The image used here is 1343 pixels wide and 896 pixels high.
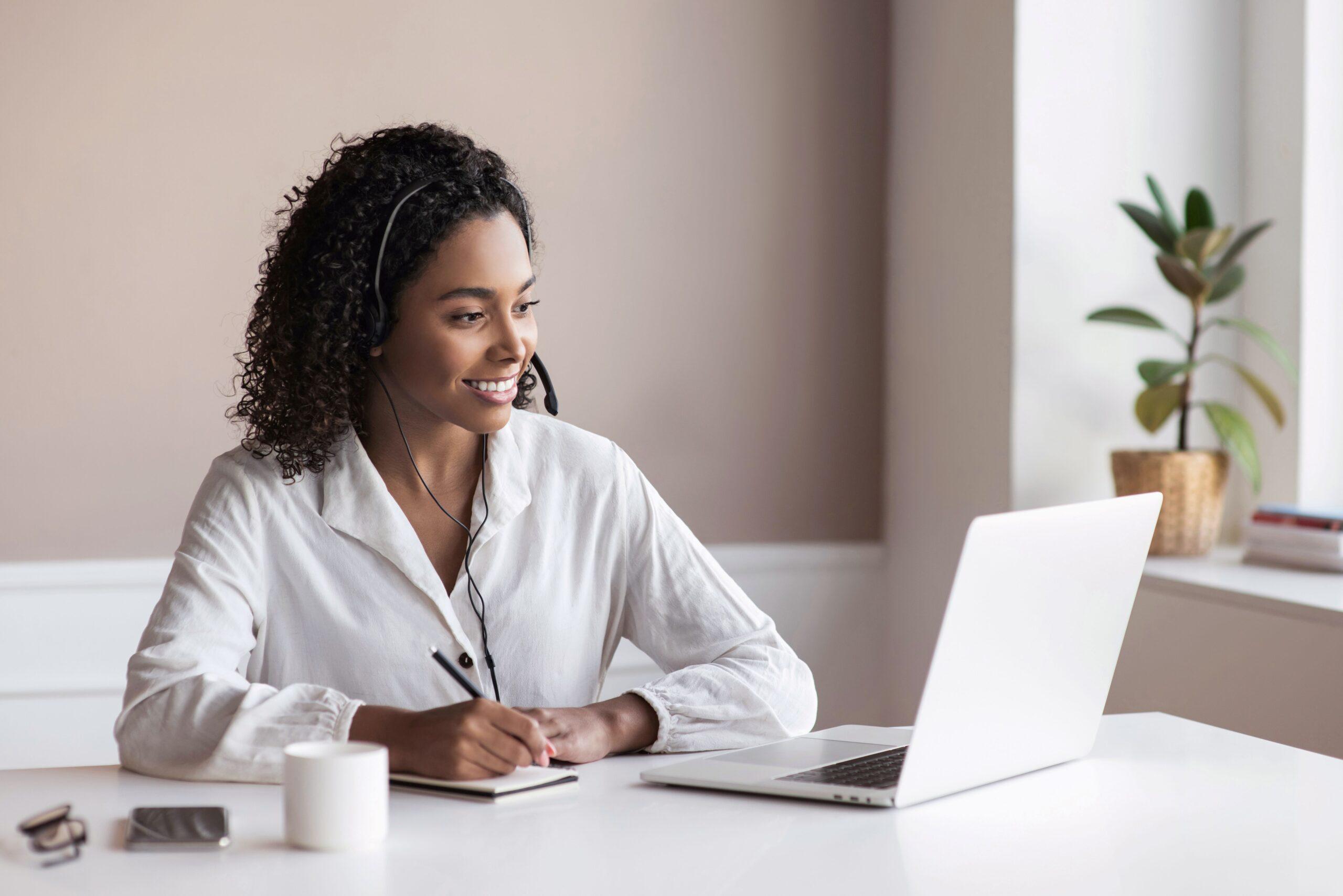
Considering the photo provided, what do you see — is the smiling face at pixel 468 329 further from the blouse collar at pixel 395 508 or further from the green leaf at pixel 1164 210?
the green leaf at pixel 1164 210

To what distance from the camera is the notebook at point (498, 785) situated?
1.10 meters

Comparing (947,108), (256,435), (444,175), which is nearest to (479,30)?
(947,108)

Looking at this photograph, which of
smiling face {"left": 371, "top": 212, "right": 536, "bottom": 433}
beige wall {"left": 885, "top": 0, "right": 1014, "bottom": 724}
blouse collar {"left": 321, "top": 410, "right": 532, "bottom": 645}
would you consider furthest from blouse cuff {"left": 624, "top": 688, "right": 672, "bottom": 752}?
beige wall {"left": 885, "top": 0, "right": 1014, "bottom": 724}

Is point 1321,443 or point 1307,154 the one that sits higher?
point 1307,154

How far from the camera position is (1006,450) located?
2.58 meters

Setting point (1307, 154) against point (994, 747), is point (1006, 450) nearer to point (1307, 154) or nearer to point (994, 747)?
point (1307, 154)

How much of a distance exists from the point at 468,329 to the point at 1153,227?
4.82 feet

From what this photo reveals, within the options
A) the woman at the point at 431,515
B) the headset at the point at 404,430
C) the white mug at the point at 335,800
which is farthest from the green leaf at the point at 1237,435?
the white mug at the point at 335,800

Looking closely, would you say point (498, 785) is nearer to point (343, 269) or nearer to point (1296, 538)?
point (343, 269)

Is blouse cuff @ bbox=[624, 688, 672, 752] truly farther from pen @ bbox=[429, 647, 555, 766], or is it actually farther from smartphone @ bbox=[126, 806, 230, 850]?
smartphone @ bbox=[126, 806, 230, 850]

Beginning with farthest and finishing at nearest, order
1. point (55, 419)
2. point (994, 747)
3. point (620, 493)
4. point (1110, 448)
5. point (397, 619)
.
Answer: point (1110, 448)
point (55, 419)
point (620, 493)
point (397, 619)
point (994, 747)

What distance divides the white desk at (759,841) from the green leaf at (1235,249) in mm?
1366

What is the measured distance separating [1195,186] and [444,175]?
68.5 inches

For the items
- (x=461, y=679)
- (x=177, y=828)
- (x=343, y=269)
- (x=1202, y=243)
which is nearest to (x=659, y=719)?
(x=461, y=679)
